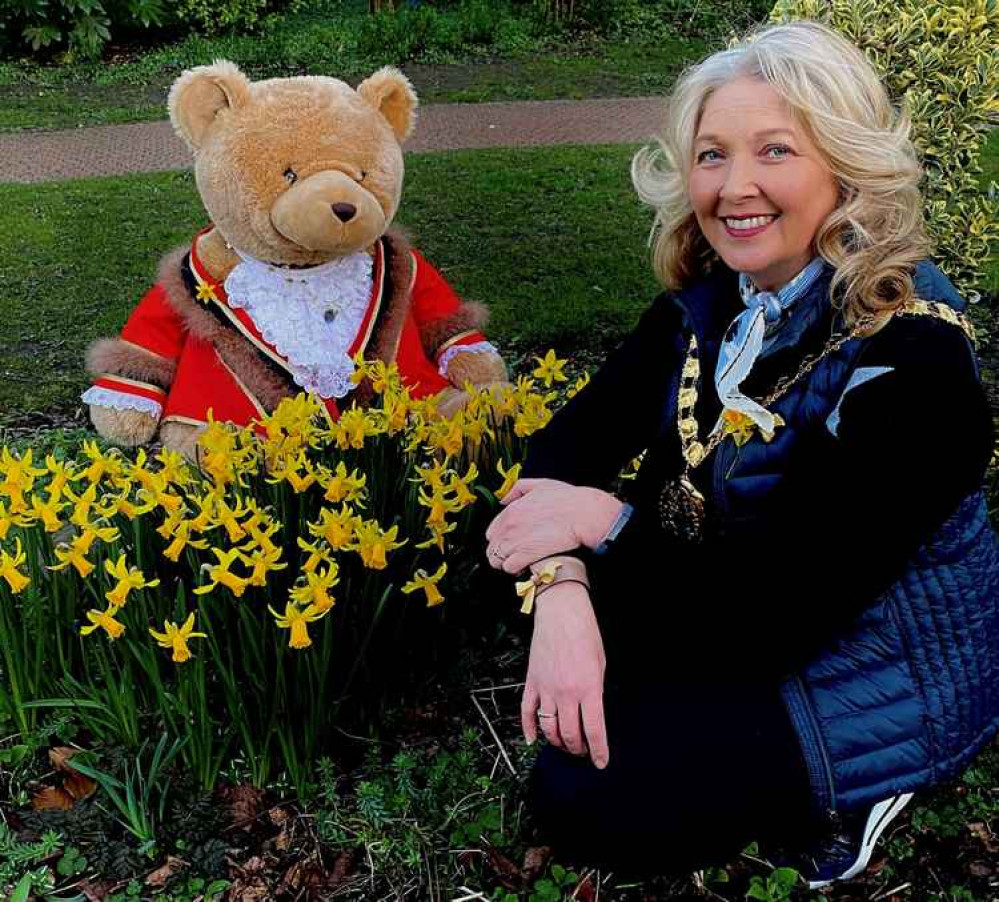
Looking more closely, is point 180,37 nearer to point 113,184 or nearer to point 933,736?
point 113,184

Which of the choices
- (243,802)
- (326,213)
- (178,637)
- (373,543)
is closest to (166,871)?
(243,802)

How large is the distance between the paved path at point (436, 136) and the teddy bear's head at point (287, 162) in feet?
16.3

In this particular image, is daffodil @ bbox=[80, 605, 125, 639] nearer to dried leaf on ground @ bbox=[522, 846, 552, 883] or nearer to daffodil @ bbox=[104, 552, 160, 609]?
daffodil @ bbox=[104, 552, 160, 609]

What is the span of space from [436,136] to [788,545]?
689cm

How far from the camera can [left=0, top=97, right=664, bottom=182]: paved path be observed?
25.2 ft

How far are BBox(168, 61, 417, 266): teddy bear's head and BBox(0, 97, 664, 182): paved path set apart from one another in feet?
16.3

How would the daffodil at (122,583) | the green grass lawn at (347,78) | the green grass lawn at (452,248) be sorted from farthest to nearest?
the green grass lawn at (347,78) → the green grass lawn at (452,248) → the daffodil at (122,583)

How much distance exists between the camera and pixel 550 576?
6.29 feet

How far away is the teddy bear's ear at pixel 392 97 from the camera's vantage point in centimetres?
294

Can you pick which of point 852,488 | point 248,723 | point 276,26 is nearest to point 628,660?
point 852,488

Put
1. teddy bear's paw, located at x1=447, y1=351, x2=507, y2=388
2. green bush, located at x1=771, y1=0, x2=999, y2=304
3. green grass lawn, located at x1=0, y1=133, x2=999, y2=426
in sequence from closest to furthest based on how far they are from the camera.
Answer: green bush, located at x1=771, y1=0, x2=999, y2=304
teddy bear's paw, located at x1=447, y1=351, x2=507, y2=388
green grass lawn, located at x1=0, y1=133, x2=999, y2=426

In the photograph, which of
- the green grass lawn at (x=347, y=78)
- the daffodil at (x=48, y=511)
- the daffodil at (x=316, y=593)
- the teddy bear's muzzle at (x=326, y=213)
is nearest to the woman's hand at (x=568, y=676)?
the daffodil at (x=316, y=593)

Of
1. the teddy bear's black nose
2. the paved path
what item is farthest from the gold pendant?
the paved path

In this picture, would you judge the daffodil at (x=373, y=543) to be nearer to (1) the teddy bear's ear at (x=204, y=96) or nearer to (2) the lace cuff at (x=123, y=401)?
(2) the lace cuff at (x=123, y=401)
